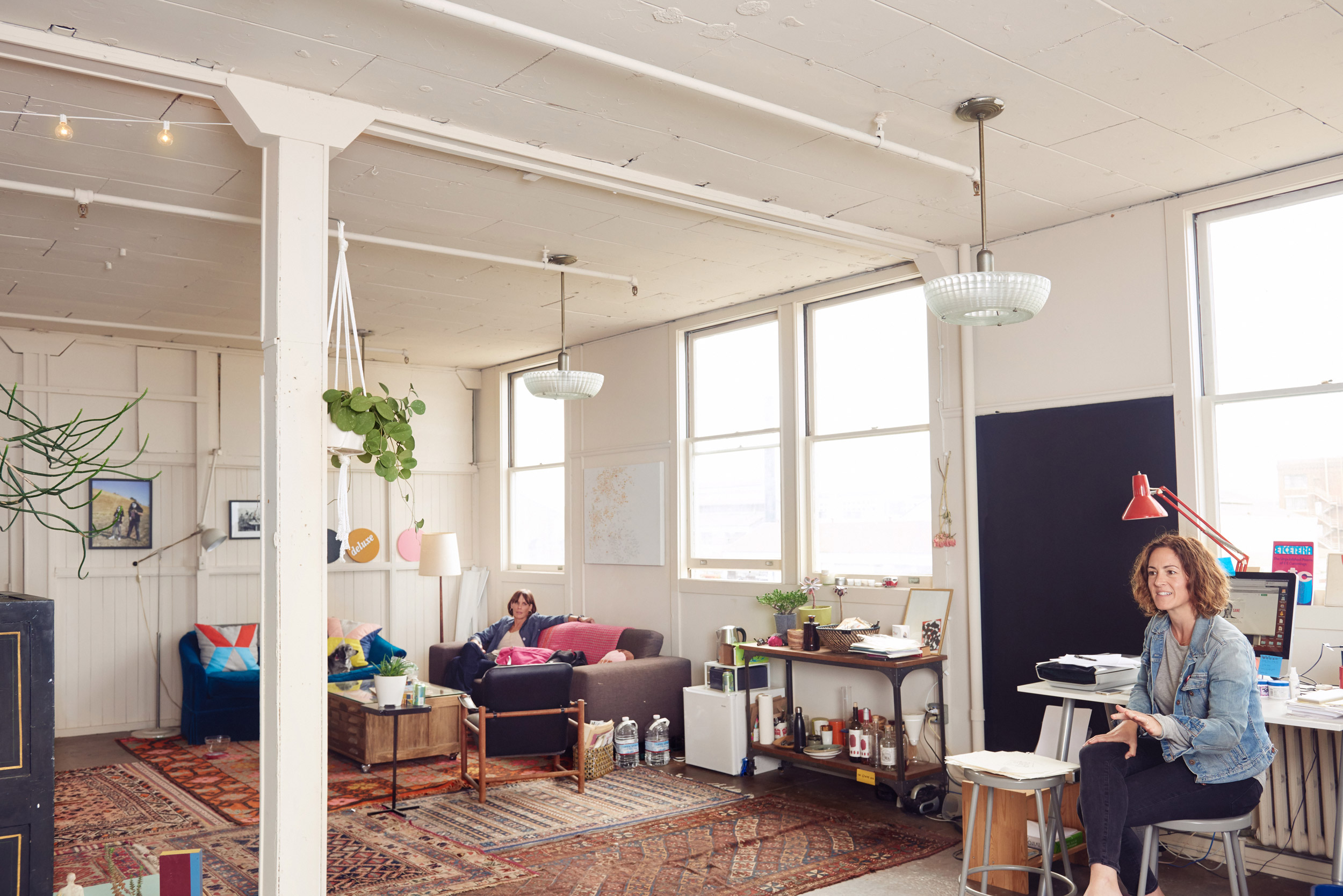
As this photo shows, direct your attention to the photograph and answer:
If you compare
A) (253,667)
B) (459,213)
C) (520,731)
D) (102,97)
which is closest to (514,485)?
(253,667)

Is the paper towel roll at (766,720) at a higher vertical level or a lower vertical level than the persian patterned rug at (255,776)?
higher

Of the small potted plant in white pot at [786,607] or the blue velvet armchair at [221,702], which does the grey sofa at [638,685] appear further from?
the blue velvet armchair at [221,702]

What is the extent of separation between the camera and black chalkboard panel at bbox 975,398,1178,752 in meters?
5.20

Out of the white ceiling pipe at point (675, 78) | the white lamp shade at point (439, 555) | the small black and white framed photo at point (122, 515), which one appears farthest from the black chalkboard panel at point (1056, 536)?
the small black and white framed photo at point (122, 515)

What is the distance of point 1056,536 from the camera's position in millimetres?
5504

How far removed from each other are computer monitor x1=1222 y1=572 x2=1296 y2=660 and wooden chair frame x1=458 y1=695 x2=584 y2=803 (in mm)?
3657

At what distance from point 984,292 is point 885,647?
2544 millimetres

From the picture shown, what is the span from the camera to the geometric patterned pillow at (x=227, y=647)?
8141 millimetres

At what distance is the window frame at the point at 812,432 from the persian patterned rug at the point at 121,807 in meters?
4.08

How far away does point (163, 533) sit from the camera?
28.5 feet

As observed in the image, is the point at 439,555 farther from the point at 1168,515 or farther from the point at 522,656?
the point at 1168,515

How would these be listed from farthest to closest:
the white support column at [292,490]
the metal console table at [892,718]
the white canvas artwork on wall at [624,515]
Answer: the white canvas artwork on wall at [624,515], the metal console table at [892,718], the white support column at [292,490]

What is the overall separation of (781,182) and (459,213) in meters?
1.76

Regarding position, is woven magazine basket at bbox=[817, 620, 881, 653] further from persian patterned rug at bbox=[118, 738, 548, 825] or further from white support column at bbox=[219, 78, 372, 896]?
white support column at bbox=[219, 78, 372, 896]
